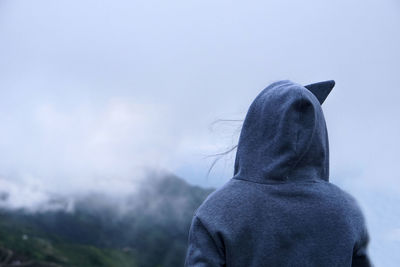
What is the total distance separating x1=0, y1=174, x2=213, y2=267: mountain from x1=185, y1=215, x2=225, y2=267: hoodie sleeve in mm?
3649

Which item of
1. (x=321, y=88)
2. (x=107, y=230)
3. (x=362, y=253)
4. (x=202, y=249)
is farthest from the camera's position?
(x=107, y=230)

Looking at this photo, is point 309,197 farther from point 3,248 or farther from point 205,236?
point 3,248

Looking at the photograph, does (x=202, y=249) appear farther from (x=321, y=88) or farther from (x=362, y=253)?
(x=321, y=88)

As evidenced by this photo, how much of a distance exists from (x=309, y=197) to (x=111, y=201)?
182 inches

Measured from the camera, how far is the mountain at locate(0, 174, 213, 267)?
190 inches

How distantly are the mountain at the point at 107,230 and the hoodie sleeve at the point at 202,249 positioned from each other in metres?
3.65

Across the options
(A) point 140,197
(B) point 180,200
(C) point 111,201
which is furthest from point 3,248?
(B) point 180,200

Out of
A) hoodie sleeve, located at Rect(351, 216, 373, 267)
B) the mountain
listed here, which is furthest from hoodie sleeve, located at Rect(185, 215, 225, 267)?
the mountain

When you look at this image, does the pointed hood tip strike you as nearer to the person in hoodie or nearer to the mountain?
the person in hoodie

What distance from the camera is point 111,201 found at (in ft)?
17.5

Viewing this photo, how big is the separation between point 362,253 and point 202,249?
1.50 ft

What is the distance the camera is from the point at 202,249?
38.7 inches

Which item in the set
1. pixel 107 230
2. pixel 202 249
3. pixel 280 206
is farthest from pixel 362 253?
pixel 107 230

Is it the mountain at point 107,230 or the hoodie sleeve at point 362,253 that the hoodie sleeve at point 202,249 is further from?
the mountain at point 107,230
